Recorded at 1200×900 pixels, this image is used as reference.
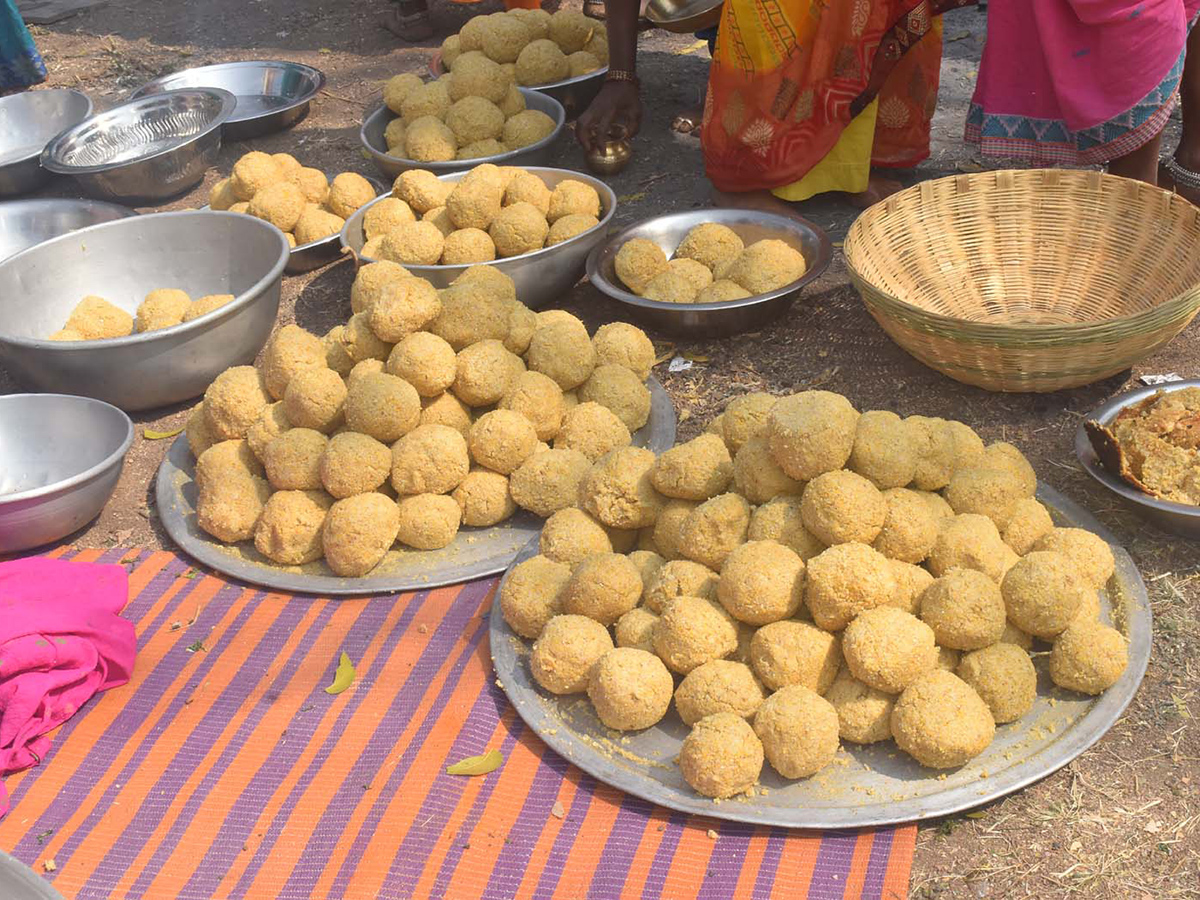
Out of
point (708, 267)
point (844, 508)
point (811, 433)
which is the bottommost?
point (708, 267)

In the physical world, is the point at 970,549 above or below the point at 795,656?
above

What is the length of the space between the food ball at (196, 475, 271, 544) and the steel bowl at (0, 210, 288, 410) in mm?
811

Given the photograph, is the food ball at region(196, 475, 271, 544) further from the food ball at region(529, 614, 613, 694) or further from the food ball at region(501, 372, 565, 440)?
the food ball at region(529, 614, 613, 694)

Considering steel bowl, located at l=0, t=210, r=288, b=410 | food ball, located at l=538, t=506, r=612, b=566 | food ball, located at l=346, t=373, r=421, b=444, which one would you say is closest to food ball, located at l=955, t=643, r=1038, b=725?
food ball, located at l=538, t=506, r=612, b=566

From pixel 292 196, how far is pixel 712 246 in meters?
2.10

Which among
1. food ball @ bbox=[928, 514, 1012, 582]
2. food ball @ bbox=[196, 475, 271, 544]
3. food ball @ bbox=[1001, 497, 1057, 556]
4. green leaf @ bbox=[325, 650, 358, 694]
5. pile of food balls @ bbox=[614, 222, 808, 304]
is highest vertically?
food ball @ bbox=[928, 514, 1012, 582]

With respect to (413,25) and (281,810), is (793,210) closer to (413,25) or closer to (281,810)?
(281,810)

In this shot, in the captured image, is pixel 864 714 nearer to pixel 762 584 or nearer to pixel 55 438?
pixel 762 584

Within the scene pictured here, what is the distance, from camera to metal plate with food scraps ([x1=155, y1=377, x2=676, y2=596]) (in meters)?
2.95

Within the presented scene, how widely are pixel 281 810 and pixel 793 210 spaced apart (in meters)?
3.62

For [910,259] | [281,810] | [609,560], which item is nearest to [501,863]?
[281,810]

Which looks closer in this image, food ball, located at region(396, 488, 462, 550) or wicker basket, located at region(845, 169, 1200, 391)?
food ball, located at region(396, 488, 462, 550)

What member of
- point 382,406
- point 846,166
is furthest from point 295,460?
point 846,166

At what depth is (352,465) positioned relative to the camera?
2.94 meters
